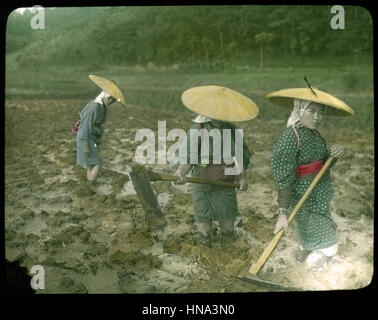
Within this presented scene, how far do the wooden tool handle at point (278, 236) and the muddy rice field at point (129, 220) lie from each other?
0.16 ft

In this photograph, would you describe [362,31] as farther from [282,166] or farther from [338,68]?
[282,166]

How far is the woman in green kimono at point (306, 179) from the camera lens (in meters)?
3.43

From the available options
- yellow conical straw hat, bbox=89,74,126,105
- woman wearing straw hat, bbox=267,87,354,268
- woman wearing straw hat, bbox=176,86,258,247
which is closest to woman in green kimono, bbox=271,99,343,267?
woman wearing straw hat, bbox=267,87,354,268

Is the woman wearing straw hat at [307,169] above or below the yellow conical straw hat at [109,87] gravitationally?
below

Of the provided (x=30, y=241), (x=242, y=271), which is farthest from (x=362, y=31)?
(x=30, y=241)

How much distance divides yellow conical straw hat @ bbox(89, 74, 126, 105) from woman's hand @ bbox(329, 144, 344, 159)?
1.58 m

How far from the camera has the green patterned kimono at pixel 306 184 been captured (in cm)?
343

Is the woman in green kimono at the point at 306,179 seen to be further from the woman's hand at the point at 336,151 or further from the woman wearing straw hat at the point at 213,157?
the woman wearing straw hat at the point at 213,157

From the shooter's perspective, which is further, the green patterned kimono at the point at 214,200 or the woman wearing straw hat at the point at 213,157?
the green patterned kimono at the point at 214,200

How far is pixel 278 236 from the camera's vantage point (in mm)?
3510

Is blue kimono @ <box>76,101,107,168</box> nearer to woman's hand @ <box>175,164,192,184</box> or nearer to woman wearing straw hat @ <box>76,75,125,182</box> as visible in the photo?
woman wearing straw hat @ <box>76,75,125,182</box>

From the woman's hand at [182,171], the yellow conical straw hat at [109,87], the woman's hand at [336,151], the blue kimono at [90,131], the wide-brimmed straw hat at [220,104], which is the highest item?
the yellow conical straw hat at [109,87]

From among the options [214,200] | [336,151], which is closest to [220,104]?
[214,200]

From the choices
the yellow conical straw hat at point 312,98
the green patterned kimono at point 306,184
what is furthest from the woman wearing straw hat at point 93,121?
the green patterned kimono at point 306,184
